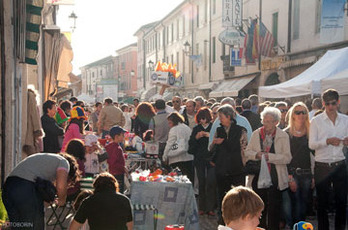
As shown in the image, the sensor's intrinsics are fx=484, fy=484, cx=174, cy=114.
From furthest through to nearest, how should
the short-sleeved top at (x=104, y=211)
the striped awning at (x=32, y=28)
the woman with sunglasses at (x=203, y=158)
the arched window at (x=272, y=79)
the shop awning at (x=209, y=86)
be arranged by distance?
the shop awning at (x=209, y=86) → the arched window at (x=272, y=79) → the woman with sunglasses at (x=203, y=158) → the striped awning at (x=32, y=28) → the short-sleeved top at (x=104, y=211)

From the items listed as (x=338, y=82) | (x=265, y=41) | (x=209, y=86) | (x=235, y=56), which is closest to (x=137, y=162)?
(x=338, y=82)

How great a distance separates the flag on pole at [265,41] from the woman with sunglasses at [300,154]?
15.8 metres

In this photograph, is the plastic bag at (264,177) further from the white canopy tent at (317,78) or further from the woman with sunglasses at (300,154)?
the white canopy tent at (317,78)

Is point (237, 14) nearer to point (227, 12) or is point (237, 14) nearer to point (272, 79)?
point (227, 12)

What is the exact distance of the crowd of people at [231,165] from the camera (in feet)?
15.9

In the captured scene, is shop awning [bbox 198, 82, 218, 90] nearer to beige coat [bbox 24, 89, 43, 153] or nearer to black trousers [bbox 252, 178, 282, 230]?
beige coat [bbox 24, 89, 43, 153]

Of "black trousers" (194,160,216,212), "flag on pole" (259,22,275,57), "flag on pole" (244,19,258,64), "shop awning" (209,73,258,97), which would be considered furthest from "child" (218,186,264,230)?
"shop awning" (209,73,258,97)

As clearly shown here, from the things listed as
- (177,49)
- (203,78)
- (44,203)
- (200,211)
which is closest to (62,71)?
(200,211)

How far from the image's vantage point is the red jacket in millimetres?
7926

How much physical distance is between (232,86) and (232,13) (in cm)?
474

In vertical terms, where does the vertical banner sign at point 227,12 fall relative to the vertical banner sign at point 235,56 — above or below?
above

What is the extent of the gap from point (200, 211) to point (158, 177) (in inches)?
76.4

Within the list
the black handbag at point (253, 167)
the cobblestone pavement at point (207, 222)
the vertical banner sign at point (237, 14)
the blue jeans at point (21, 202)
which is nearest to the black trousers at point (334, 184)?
the black handbag at point (253, 167)

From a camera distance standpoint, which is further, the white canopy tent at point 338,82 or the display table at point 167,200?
the white canopy tent at point 338,82
